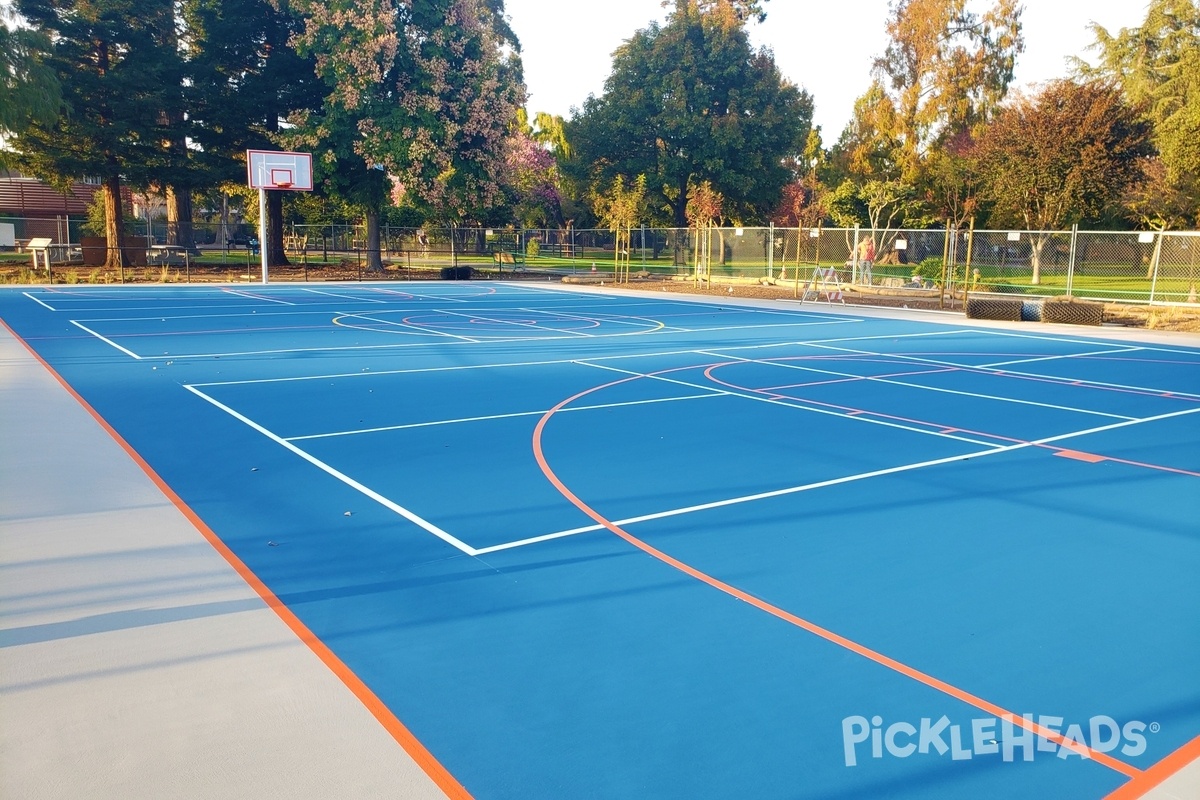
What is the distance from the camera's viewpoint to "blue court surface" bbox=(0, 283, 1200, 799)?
4.05 meters

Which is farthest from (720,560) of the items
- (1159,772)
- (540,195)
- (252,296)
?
(540,195)

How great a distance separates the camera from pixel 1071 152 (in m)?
37.1

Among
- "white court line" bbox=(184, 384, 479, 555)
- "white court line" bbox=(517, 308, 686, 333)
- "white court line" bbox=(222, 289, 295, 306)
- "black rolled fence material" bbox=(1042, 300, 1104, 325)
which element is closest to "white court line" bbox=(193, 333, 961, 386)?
"white court line" bbox=(184, 384, 479, 555)

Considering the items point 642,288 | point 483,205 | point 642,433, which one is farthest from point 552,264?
point 642,433

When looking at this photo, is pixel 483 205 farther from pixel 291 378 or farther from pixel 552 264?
pixel 291 378

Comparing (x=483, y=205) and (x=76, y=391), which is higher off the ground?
(x=483, y=205)

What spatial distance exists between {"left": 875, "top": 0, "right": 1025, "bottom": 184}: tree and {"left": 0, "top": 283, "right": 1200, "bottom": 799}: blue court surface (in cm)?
4618

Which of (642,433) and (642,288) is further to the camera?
(642,288)

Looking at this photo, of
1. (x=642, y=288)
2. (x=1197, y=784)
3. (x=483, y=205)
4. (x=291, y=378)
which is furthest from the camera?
(x=483, y=205)

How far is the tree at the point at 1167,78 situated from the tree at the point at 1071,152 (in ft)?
5.00

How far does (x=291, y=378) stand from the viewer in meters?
14.0

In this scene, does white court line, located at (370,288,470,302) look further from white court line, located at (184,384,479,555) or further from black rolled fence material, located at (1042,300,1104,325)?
white court line, located at (184,384,479,555)

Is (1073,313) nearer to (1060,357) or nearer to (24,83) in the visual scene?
(1060,357)

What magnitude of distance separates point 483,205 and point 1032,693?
40.5 metres
